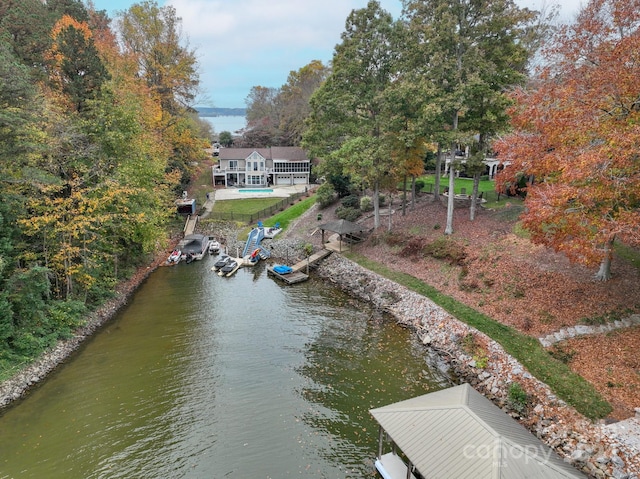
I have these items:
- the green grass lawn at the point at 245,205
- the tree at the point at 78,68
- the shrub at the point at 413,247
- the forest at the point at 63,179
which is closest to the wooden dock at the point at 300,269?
the shrub at the point at 413,247

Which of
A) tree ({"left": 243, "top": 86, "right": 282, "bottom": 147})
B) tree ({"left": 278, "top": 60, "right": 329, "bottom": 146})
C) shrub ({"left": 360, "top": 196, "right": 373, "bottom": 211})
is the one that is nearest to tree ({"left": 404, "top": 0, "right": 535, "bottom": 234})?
shrub ({"left": 360, "top": 196, "right": 373, "bottom": 211})

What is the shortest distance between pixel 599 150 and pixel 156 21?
39.0m

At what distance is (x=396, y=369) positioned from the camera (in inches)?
642

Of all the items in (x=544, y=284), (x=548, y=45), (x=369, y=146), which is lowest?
(x=544, y=284)

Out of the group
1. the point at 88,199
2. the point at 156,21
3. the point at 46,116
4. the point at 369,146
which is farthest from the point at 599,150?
the point at 156,21

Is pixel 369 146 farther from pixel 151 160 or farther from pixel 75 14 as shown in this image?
→ pixel 75 14

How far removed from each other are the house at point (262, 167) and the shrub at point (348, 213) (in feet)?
71.9

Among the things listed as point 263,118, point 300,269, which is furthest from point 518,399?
point 263,118

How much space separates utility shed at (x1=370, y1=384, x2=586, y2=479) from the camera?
28.2ft

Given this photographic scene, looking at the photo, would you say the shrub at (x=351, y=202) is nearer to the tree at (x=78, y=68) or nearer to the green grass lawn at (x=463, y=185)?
the green grass lawn at (x=463, y=185)

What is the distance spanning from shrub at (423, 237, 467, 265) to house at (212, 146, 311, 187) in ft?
110

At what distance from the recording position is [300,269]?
1116 inches

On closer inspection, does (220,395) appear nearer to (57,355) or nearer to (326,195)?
(57,355)

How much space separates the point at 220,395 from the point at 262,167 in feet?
142
